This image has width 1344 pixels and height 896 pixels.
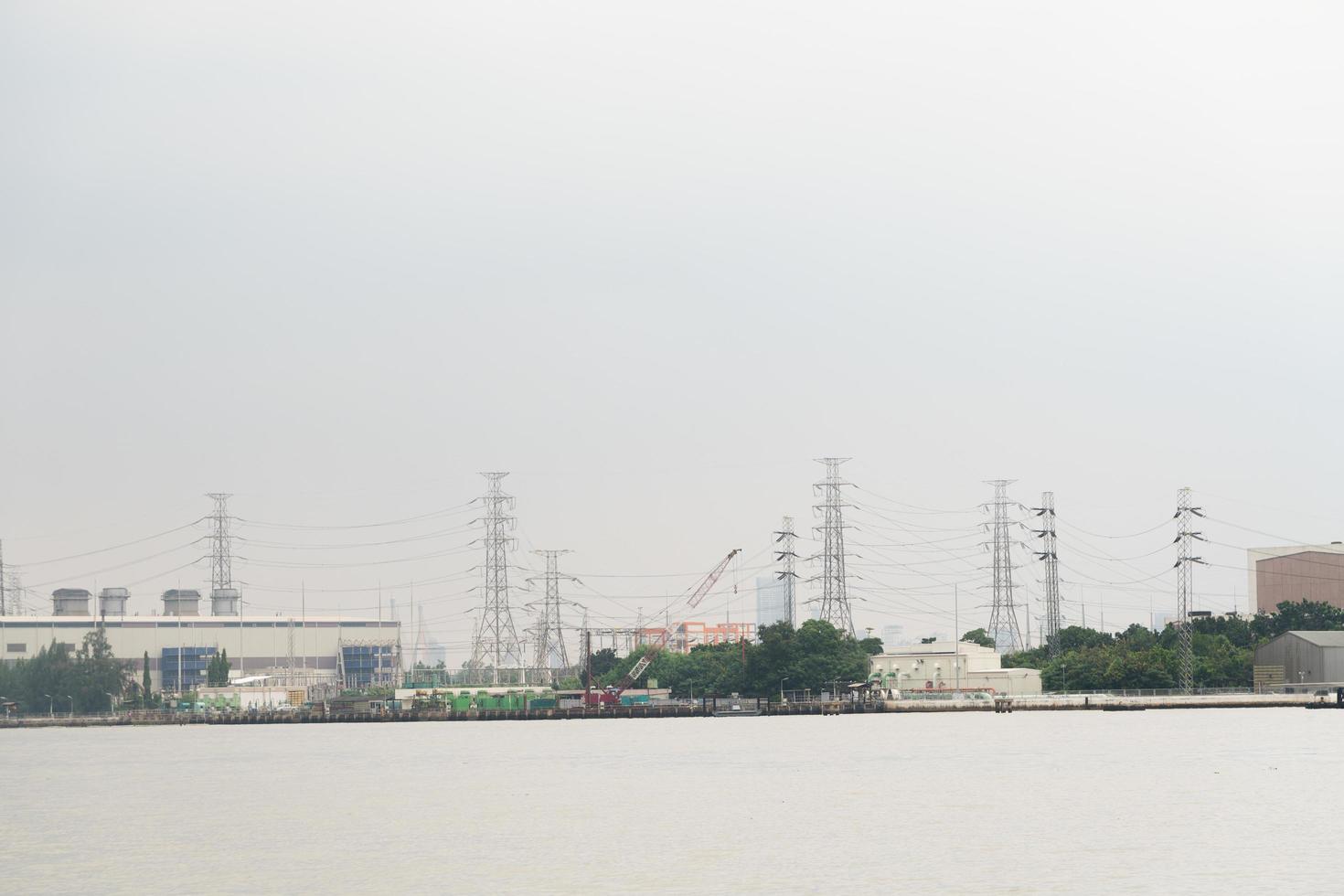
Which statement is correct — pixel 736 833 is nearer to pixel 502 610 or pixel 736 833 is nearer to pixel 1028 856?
pixel 1028 856

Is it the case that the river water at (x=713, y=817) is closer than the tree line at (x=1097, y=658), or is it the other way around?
the river water at (x=713, y=817)

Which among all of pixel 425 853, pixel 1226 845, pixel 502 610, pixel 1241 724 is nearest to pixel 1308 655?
pixel 1241 724

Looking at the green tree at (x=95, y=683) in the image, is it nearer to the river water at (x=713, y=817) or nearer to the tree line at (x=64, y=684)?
the tree line at (x=64, y=684)

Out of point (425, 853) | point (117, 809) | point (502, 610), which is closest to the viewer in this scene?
point (425, 853)

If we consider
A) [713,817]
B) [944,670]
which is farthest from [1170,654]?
[713,817]

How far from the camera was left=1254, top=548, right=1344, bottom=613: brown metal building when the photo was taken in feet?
556

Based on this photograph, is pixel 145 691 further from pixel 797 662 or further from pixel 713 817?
pixel 713 817

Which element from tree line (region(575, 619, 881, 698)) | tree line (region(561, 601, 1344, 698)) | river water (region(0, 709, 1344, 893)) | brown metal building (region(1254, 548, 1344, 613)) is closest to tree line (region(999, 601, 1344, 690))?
tree line (region(561, 601, 1344, 698))

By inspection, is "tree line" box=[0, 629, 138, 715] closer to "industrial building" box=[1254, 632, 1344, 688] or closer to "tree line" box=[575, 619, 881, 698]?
"tree line" box=[575, 619, 881, 698]

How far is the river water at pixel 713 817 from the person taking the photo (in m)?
40.7

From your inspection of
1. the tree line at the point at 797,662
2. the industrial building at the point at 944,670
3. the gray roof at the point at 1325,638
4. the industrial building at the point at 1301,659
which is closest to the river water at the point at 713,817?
the industrial building at the point at 1301,659

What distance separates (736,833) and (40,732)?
12206cm

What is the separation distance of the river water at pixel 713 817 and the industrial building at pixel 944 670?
51.6m

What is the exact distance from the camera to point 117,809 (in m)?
62.9
